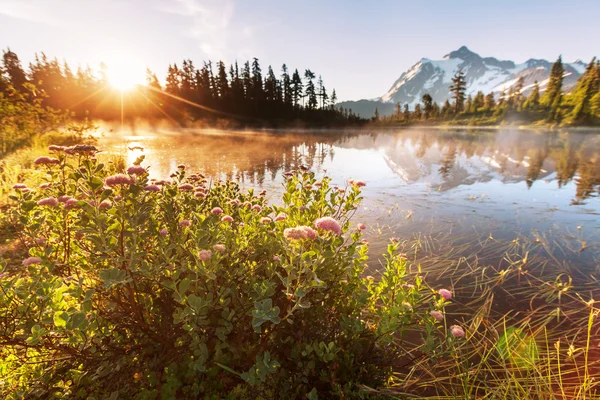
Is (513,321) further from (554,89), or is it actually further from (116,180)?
(554,89)

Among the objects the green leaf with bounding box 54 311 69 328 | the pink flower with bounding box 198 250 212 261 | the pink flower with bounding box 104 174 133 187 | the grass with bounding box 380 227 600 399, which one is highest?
the pink flower with bounding box 104 174 133 187

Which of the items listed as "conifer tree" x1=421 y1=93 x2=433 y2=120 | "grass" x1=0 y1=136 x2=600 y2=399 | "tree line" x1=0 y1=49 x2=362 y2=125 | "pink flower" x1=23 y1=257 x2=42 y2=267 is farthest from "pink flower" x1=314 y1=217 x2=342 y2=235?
"conifer tree" x1=421 y1=93 x2=433 y2=120

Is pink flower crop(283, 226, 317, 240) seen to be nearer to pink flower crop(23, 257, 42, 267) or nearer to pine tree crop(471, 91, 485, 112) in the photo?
pink flower crop(23, 257, 42, 267)

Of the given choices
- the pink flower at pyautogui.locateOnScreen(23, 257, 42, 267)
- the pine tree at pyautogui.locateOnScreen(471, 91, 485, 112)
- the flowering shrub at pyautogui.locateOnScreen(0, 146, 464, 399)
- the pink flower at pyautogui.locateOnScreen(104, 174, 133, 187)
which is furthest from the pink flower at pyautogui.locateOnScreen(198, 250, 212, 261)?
the pine tree at pyautogui.locateOnScreen(471, 91, 485, 112)

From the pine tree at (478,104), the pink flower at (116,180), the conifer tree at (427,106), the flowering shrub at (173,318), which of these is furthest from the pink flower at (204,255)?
the conifer tree at (427,106)

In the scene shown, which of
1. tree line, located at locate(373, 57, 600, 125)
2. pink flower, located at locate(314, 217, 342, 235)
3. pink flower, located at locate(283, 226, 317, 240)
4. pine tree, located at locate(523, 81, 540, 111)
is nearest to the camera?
pink flower, located at locate(283, 226, 317, 240)

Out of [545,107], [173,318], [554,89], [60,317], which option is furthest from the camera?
[545,107]

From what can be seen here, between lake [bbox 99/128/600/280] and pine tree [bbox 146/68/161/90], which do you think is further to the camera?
pine tree [bbox 146/68/161/90]

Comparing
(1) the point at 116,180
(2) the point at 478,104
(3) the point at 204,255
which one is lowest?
(3) the point at 204,255

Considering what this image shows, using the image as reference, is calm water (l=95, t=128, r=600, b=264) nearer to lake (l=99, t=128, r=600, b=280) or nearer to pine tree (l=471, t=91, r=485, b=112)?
lake (l=99, t=128, r=600, b=280)

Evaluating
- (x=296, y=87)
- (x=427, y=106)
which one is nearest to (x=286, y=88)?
(x=296, y=87)

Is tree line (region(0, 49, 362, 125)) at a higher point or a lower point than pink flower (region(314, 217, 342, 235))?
higher

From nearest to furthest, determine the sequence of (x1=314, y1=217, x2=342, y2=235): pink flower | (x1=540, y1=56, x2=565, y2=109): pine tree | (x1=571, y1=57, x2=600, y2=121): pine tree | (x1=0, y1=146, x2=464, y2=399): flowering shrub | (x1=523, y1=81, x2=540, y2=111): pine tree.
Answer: (x1=0, y1=146, x2=464, y2=399): flowering shrub, (x1=314, y1=217, x2=342, y2=235): pink flower, (x1=571, y1=57, x2=600, y2=121): pine tree, (x1=540, y1=56, x2=565, y2=109): pine tree, (x1=523, y1=81, x2=540, y2=111): pine tree

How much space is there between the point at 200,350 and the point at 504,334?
4508mm
